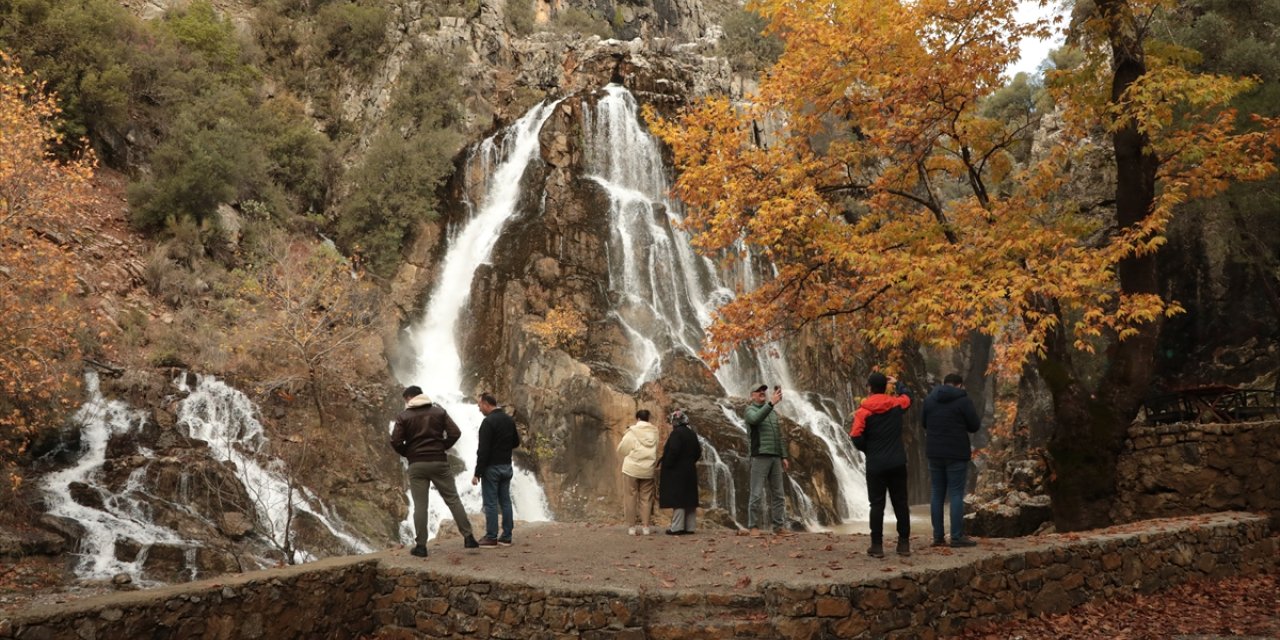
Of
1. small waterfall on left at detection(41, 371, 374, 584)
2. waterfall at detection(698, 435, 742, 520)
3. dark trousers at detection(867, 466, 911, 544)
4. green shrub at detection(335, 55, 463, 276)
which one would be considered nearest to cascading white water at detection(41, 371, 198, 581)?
small waterfall on left at detection(41, 371, 374, 584)

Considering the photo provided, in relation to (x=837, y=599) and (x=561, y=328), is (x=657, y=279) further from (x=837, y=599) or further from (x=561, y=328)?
(x=837, y=599)

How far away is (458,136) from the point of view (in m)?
31.2

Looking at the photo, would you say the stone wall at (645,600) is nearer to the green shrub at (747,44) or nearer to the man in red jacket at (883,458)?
the man in red jacket at (883,458)

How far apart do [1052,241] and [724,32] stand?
1974 inches

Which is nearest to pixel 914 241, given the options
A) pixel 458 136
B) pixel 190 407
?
pixel 190 407

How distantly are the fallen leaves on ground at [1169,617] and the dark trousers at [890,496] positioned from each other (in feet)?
3.57

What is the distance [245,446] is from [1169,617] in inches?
652

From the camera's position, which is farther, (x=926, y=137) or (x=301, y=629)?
(x=926, y=137)

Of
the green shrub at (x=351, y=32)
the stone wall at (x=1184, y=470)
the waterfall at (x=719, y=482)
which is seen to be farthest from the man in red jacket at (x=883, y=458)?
the green shrub at (x=351, y=32)

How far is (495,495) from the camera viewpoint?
9.53 meters

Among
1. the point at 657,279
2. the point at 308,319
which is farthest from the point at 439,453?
the point at 657,279

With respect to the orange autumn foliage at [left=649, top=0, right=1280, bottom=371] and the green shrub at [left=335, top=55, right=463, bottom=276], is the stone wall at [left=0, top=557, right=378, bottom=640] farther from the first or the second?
the green shrub at [left=335, top=55, right=463, bottom=276]

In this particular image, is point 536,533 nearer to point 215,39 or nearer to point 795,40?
point 795,40

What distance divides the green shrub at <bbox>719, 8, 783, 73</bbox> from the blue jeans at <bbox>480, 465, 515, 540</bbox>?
4237 cm
